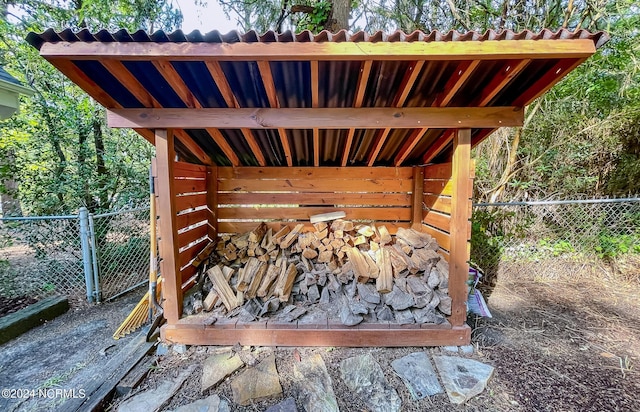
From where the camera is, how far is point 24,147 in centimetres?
376

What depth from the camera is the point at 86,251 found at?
2.92m

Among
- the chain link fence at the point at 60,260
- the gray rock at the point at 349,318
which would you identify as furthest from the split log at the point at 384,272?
the chain link fence at the point at 60,260

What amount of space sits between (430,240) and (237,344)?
2.10 m

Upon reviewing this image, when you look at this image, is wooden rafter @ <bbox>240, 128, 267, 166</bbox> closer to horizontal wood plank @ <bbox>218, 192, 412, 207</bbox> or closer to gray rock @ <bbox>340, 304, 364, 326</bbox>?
horizontal wood plank @ <bbox>218, 192, 412, 207</bbox>

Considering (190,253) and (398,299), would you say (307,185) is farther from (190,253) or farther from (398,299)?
(398,299)

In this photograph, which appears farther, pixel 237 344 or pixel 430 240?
pixel 430 240

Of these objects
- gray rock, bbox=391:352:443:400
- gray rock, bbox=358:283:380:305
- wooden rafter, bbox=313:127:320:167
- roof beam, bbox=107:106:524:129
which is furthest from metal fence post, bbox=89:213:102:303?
gray rock, bbox=391:352:443:400

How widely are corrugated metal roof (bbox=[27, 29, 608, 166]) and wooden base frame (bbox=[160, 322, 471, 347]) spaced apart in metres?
1.72

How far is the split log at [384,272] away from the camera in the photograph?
2309mm

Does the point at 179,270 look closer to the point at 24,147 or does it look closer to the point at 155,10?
the point at 24,147

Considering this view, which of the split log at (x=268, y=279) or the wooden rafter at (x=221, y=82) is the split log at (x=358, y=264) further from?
the wooden rafter at (x=221, y=82)

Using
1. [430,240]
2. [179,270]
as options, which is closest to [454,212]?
[430,240]

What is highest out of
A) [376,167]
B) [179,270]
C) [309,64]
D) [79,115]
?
[79,115]

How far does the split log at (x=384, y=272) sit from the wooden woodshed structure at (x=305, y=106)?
338 mm
